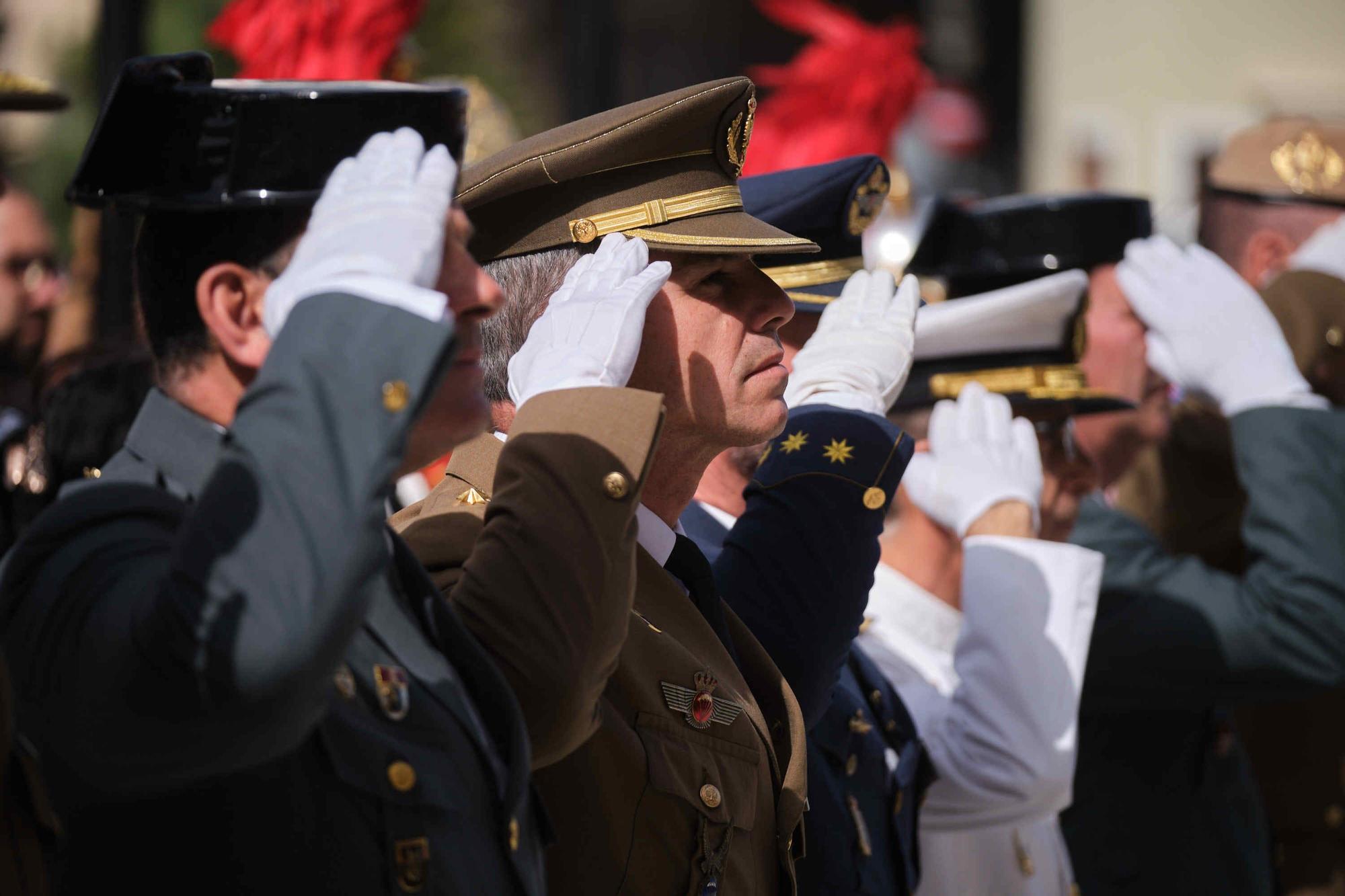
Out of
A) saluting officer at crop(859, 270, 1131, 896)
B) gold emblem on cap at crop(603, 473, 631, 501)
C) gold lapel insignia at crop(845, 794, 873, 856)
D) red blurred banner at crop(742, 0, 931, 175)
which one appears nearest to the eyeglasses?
red blurred banner at crop(742, 0, 931, 175)

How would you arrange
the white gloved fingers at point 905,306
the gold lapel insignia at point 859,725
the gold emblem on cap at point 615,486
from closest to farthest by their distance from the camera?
the gold emblem on cap at point 615,486 → the gold lapel insignia at point 859,725 → the white gloved fingers at point 905,306

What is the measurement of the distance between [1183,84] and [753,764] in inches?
515

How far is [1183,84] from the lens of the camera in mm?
13953

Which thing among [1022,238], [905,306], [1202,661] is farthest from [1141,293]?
[905,306]

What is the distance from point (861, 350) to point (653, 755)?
105 centimetres

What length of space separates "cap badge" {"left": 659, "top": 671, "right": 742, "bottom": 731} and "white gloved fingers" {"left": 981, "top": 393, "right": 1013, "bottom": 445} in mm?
1376

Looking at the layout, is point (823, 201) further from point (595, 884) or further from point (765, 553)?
point (595, 884)

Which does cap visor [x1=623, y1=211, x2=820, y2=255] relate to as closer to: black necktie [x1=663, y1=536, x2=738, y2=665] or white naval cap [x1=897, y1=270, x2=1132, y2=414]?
black necktie [x1=663, y1=536, x2=738, y2=665]

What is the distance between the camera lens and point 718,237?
2273 millimetres

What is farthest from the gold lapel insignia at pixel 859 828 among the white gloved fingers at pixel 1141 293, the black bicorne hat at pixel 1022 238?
the black bicorne hat at pixel 1022 238

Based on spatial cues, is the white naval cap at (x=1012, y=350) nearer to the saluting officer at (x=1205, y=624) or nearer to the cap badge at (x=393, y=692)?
the saluting officer at (x=1205, y=624)

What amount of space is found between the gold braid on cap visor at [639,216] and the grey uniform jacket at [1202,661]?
5.91 feet

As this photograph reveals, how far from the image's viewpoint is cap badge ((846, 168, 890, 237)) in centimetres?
315

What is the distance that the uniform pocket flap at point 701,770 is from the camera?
1.94m
